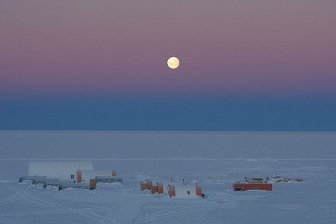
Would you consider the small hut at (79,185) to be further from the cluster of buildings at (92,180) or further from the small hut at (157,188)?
the small hut at (157,188)

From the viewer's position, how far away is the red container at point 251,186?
2975cm

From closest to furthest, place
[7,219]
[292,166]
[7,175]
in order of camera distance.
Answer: [7,219] < [7,175] < [292,166]

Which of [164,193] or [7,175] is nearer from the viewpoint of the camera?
[164,193]

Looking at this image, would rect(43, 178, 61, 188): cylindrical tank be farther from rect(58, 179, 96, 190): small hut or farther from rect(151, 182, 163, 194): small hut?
rect(151, 182, 163, 194): small hut

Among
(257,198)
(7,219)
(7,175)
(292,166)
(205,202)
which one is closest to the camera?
(7,219)

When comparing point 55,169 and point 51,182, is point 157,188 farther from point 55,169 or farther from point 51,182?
point 55,169

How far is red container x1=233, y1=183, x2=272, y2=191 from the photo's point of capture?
97.6 feet

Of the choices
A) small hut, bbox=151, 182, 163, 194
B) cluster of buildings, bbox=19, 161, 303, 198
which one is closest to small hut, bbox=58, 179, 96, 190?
cluster of buildings, bbox=19, 161, 303, 198

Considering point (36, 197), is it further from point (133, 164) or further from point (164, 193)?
point (133, 164)

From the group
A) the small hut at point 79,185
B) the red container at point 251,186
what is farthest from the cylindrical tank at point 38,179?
the red container at point 251,186

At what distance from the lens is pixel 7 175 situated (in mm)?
36219

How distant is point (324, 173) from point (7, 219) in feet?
72.9

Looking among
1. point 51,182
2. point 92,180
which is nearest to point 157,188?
point 92,180

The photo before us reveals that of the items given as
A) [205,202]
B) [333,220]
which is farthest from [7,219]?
[333,220]
